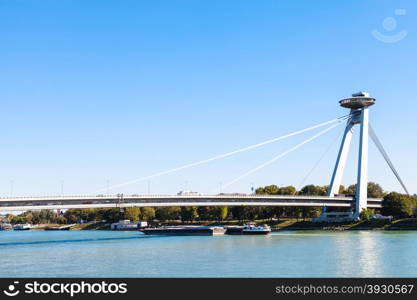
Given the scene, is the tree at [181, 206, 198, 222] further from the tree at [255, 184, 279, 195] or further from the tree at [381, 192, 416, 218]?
the tree at [381, 192, 416, 218]

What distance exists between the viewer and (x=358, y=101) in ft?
270

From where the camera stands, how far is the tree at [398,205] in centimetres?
7738

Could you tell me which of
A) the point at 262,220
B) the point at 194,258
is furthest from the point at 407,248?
the point at 262,220

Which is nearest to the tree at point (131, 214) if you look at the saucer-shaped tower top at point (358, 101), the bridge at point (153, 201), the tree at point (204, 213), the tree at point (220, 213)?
the tree at point (204, 213)

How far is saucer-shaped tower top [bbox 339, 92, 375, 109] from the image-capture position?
82.4 metres

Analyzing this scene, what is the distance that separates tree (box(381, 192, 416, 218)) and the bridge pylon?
3.27 m

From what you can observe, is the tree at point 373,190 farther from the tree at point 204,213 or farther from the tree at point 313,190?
the tree at point 204,213

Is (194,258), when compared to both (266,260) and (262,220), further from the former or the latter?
(262,220)

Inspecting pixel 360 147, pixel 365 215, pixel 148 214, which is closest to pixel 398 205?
pixel 365 215

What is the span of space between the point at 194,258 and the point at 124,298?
66.8 feet

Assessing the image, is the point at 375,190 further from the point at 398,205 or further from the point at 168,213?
the point at 168,213

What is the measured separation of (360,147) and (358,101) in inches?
335

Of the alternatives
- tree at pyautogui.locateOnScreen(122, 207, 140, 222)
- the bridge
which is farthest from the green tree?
tree at pyautogui.locateOnScreen(122, 207, 140, 222)

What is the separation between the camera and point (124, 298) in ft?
49.8
